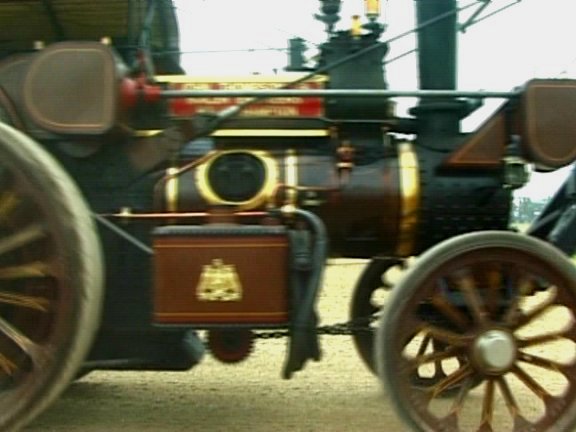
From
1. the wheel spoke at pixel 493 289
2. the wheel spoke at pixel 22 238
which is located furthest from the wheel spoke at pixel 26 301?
the wheel spoke at pixel 493 289

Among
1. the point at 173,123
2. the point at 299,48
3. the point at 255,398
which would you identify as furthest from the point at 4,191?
the point at 255,398

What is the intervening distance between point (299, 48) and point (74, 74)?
44.9 inches

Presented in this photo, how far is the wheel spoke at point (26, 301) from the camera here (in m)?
3.70

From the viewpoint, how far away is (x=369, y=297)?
4996mm

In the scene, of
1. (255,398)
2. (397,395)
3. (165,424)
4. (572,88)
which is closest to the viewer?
(397,395)

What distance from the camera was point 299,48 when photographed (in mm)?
4535

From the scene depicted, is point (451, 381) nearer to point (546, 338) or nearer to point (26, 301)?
point (546, 338)

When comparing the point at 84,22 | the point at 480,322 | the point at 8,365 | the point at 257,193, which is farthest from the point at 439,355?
the point at 84,22

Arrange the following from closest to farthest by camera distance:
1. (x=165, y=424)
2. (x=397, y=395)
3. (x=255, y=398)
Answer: (x=397, y=395), (x=165, y=424), (x=255, y=398)

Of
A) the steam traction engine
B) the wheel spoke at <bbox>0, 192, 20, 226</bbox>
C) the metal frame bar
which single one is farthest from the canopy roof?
the wheel spoke at <bbox>0, 192, 20, 226</bbox>

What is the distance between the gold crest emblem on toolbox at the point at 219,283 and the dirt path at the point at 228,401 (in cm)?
81

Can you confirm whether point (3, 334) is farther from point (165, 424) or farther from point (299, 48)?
point (299, 48)

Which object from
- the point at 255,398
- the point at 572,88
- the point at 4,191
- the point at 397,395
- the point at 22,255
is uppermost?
the point at 572,88

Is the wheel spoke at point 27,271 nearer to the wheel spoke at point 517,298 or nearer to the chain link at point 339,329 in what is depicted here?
the chain link at point 339,329
